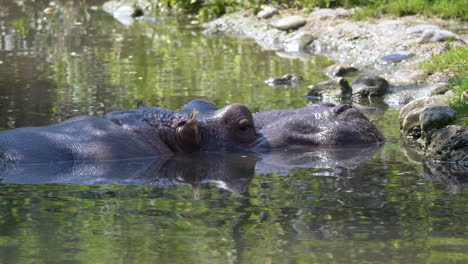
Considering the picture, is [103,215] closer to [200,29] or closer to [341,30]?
[341,30]

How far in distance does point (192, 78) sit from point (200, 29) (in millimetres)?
6803

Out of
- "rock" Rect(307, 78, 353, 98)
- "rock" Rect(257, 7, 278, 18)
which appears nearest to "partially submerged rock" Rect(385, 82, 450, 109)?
"rock" Rect(307, 78, 353, 98)

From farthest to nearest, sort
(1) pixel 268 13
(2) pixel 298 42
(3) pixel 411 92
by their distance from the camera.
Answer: (1) pixel 268 13 → (2) pixel 298 42 → (3) pixel 411 92

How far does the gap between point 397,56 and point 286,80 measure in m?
1.99

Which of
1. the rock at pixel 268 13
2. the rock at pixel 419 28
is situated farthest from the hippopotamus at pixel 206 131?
the rock at pixel 268 13

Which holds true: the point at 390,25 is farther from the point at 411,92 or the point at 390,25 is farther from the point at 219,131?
the point at 219,131

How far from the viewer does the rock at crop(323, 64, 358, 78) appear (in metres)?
11.4

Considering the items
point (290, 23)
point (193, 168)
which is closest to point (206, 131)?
point (193, 168)

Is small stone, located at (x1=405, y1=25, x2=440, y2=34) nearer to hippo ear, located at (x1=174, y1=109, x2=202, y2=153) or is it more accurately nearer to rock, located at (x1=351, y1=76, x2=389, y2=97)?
rock, located at (x1=351, y1=76, x2=389, y2=97)

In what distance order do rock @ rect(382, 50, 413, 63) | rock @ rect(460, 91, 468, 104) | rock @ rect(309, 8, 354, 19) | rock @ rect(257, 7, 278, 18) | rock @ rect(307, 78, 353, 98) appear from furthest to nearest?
rock @ rect(257, 7, 278, 18) → rock @ rect(309, 8, 354, 19) → rock @ rect(382, 50, 413, 63) → rock @ rect(307, 78, 353, 98) → rock @ rect(460, 91, 468, 104)

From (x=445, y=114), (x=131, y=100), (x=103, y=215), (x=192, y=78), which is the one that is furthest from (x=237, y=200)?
(x=192, y=78)

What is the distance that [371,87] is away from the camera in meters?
9.77

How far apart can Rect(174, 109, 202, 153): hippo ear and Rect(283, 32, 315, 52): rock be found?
26.0 feet

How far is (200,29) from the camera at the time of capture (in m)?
17.8
